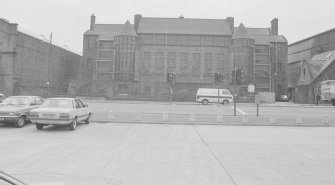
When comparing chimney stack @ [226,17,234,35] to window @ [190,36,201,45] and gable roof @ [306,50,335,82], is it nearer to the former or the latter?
window @ [190,36,201,45]

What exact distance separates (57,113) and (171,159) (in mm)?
7476

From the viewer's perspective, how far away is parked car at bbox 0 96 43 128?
15586 millimetres

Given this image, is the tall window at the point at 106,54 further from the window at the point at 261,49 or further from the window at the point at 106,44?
the window at the point at 261,49

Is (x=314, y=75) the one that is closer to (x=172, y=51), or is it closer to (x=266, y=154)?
(x=172, y=51)

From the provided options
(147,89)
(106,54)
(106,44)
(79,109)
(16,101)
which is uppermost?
(106,44)

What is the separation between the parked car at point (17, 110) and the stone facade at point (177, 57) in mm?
46607

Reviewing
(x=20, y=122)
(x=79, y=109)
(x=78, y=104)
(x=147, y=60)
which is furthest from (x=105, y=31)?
(x=20, y=122)

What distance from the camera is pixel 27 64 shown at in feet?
183

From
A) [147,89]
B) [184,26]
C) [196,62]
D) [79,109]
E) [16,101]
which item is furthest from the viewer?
[184,26]

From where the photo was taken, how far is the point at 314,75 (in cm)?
6103

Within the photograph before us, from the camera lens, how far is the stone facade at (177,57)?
67812 millimetres

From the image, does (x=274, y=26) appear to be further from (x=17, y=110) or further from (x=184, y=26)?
(x=17, y=110)

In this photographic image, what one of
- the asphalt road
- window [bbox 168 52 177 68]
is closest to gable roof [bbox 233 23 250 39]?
window [bbox 168 52 177 68]

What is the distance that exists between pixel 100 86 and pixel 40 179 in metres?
64.1
